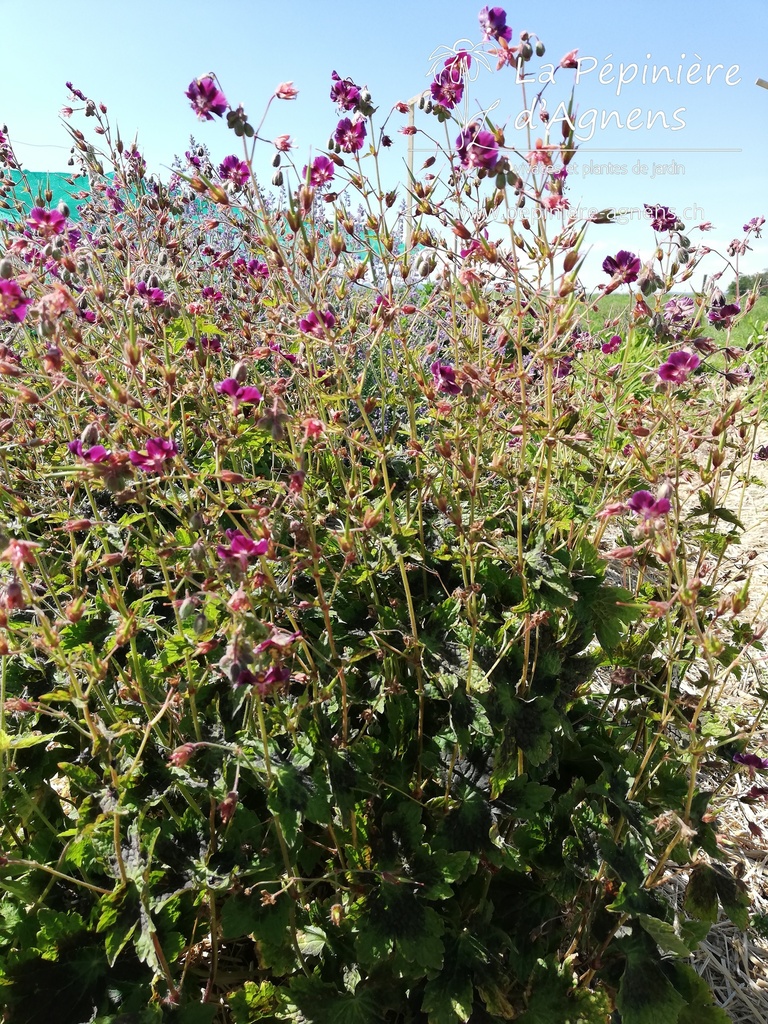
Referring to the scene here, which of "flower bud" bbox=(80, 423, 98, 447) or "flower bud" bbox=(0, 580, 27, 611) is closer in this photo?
"flower bud" bbox=(0, 580, 27, 611)

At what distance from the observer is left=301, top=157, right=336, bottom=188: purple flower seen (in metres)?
1.70

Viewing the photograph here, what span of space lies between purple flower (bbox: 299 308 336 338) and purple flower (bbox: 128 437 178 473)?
1.33 ft

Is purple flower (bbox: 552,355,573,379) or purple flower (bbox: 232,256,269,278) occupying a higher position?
purple flower (bbox: 232,256,269,278)

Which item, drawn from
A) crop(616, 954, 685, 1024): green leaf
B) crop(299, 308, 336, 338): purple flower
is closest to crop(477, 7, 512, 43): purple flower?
crop(299, 308, 336, 338): purple flower

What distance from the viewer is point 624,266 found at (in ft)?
5.02

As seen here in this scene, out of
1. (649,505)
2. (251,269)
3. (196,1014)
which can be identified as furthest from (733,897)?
(251,269)

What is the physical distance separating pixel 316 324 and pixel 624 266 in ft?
2.09

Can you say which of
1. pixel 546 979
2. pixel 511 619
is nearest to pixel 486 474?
pixel 511 619

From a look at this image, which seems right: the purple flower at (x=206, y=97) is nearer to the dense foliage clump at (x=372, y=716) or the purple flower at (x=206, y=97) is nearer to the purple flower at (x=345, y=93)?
the dense foliage clump at (x=372, y=716)

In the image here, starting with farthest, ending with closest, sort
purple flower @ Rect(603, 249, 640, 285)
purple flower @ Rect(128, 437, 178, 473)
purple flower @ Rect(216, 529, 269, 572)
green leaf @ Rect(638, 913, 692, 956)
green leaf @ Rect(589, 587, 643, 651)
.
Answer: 1. green leaf @ Rect(589, 587, 643, 651)
2. purple flower @ Rect(603, 249, 640, 285)
3. green leaf @ Rect(638, 913, 692, 956)
4. purple flower @ Rect(128, 437, 178, 473)
5. purple flower @ Rect(216, 529, 269, 572)

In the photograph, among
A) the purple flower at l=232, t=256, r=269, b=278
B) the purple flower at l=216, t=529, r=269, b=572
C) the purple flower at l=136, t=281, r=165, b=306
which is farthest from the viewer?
the purple flower at l=232, t=256, r=269, b=278

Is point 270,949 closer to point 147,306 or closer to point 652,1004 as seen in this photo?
point 652,1004

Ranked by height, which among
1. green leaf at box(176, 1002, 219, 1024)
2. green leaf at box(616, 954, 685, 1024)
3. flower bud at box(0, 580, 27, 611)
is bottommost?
green leaf at box(176, 1002, 219, 1024)

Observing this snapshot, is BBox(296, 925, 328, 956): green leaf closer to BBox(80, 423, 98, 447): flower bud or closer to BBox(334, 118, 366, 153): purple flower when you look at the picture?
BBox(80, 423, 98, 447): flower bud
